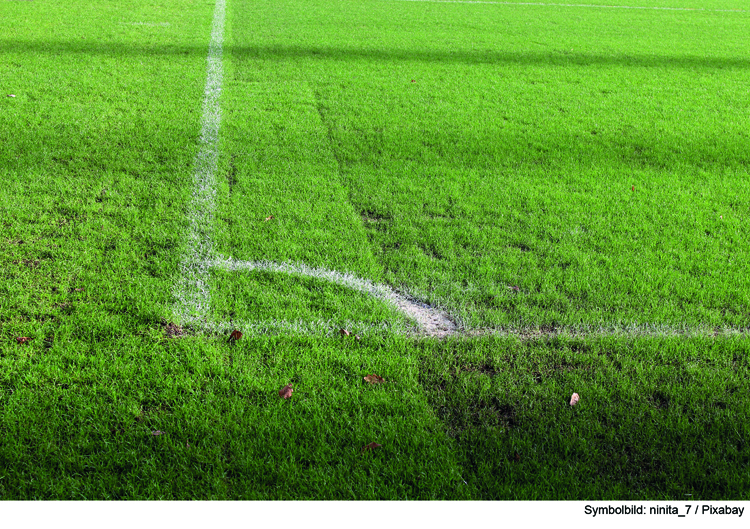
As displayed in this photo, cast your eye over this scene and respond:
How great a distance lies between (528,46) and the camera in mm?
8727

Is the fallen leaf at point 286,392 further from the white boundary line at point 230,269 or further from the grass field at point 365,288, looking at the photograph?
the white boundary line at point 230,269

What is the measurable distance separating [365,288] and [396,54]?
568 cm

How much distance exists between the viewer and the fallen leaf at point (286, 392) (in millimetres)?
2289

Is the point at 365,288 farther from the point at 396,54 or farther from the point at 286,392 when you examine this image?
the point at 396,54

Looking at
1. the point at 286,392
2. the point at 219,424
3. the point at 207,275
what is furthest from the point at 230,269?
the point at 219,424

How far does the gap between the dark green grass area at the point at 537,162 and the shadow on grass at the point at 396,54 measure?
0.06 metres

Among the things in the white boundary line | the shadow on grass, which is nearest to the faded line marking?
the white boundary line

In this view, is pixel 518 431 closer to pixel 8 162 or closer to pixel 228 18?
pixel 8 162

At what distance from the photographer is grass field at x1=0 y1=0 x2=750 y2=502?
2043 millimetres

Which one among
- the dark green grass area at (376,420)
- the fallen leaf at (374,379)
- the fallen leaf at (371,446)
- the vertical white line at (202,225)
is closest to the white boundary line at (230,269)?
the vertical white line at (202,225)

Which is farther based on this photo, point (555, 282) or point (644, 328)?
point (555, 282)
